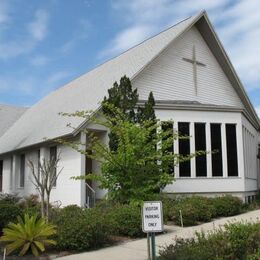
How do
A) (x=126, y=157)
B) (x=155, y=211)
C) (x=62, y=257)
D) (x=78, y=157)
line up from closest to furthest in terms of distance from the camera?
(x=155, y=211), (x=126, y=157), (x=62, y=257), (x=78, y=157)

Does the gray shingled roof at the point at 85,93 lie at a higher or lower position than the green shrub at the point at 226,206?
higher

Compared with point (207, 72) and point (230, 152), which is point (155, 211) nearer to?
point (230, 152)

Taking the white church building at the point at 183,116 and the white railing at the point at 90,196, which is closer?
the white railing at the point at 90,196

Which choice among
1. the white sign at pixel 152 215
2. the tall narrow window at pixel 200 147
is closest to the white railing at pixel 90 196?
the tall narrow window at pixel 200 147

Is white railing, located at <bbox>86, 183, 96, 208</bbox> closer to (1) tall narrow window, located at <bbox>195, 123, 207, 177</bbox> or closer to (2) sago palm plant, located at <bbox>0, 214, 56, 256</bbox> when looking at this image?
(1) tall narrow window, located at <bbox>195, 123, 207, 177</bbox>

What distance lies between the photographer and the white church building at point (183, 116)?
21989 millimetres

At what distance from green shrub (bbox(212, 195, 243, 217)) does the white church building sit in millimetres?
2497

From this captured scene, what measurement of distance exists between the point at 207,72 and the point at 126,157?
16.0 meters

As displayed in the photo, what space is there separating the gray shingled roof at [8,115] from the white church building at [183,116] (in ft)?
25.9

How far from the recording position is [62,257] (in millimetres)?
12055

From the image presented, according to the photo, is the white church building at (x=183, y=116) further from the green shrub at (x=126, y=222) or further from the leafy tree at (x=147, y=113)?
the green shrub at (x=126, y=222)

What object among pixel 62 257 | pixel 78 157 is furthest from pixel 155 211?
pixel 78 157

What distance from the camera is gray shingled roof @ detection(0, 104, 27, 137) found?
120 feet

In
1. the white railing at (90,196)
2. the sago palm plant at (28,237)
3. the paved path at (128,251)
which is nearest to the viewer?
the paved path at (128,251)
